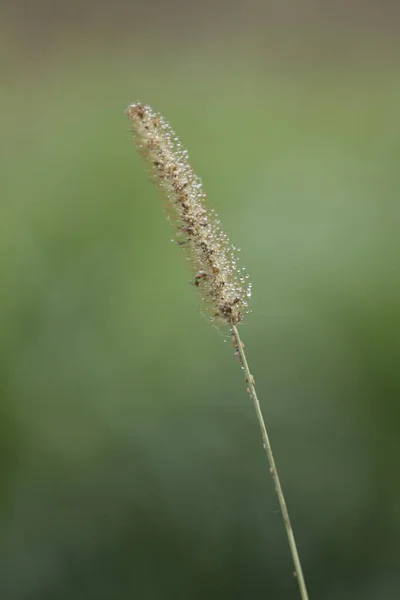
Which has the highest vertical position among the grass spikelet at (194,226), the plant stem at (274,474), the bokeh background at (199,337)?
the bokeh background at (199,337)

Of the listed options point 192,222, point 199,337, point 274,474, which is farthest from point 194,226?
point 199,337

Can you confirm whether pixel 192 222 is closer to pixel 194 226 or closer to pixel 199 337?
pixel 194 226

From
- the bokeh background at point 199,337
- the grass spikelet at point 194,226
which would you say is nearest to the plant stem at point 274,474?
the grass spikelet at point 194,226

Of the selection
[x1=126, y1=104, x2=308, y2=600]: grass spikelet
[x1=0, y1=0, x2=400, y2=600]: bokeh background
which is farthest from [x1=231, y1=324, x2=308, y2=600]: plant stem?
[x1=0, y1=0, x2=400, y2=600]: bokeh background

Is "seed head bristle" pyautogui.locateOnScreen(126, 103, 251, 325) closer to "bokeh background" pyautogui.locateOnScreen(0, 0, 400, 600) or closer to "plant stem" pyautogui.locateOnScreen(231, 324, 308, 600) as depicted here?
"plant stem" pyautogui.locateOnScreen(231, 324, 308, 600)

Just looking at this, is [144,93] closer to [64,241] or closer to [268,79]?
[268,79]

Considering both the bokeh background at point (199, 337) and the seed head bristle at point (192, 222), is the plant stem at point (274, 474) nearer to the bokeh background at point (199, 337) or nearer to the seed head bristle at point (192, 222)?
the seed head bristle at point (192, 222)
